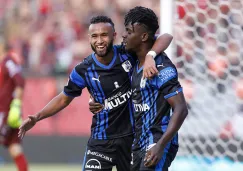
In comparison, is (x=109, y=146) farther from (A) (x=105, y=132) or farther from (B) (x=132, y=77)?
(B) (x=132, y=77)

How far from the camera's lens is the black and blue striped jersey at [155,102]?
489 centimetres

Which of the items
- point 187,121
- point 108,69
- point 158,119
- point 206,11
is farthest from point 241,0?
point 158,119

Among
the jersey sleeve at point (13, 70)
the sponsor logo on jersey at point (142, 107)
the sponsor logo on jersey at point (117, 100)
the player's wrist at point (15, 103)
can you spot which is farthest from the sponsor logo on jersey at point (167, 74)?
the player's wrist at point (15, 103)

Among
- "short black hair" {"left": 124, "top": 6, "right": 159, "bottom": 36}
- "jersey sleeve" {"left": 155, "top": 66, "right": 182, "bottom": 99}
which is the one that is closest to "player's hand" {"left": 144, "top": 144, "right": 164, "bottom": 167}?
"jersey sleeve" {"left": 155, "top": 66, "right": 182, "bottom": 99}

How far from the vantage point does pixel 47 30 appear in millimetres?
14180

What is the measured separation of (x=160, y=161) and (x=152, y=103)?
442 millimetres

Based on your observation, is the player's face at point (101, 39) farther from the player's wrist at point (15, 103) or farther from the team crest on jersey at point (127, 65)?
the player's wrist at point (15, 103)

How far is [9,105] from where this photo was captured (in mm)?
9633

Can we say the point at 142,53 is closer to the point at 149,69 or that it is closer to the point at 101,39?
the point at 149,69

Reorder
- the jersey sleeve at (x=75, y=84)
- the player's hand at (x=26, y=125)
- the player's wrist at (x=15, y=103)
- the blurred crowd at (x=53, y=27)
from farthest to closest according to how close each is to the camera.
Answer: the blurred crowd at (x=53, y=27)
the player's wrist at (x=15, y=103)
the jersey sleeve at (x=75, y=84)
the player's hand at (x=26, y=125)

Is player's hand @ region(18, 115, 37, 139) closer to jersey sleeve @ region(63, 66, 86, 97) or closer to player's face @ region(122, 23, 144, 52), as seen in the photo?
jersey sleeve @ region(63, 66, 86, 97)

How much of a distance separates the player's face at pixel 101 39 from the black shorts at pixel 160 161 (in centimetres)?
93

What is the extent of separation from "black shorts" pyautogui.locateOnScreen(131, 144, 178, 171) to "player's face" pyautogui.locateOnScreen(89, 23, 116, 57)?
93cm

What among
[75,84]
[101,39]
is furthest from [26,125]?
[101,39]
